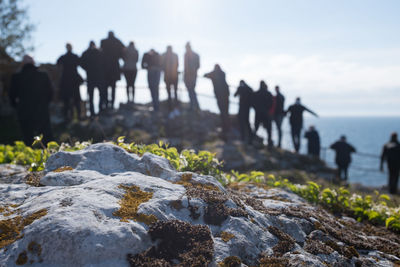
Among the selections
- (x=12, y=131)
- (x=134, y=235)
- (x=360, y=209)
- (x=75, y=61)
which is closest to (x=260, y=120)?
(x=75, y=61)

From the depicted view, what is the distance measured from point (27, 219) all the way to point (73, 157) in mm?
1270

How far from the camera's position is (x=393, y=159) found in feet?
36.7

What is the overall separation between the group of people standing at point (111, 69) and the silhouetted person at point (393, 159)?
6922mm

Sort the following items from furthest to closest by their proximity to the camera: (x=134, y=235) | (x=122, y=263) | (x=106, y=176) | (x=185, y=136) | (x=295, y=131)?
(x=295, y=131)
(x=185, y=136)
(x=106, y=176)
(x=134, y=235)
(x=122, y=263)

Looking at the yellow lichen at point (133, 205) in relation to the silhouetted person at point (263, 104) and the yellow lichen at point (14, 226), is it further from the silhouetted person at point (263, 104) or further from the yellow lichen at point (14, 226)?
the silhouetted person at point (263, 104)

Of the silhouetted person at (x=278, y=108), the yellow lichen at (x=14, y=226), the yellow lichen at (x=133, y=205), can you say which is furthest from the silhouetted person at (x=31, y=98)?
the silhouetted person at (x=278, y=108)

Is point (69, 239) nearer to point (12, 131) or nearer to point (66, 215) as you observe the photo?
point (66, 215)

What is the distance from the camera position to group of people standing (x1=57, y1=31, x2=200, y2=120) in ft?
38.4

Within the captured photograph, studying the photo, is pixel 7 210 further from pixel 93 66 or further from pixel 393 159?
pixel 393 159

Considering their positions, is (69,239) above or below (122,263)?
above

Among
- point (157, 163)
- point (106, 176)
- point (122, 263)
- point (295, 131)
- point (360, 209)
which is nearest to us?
point (122, 263)

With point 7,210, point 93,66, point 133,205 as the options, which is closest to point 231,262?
point 133,205

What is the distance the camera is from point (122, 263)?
2100 mm

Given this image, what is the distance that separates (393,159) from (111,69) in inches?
382
